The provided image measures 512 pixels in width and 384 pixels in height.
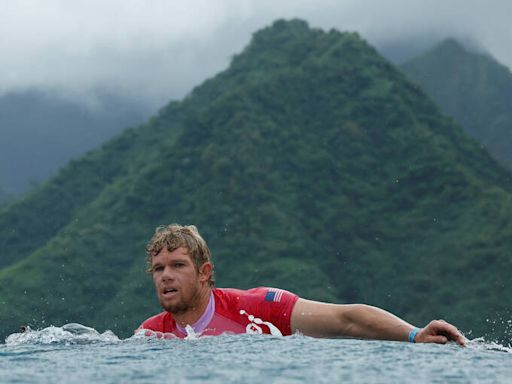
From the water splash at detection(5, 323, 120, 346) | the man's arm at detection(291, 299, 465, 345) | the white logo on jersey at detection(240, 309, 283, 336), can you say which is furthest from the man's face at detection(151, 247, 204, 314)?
the man's arm at detection(291, 299, 465, 345)

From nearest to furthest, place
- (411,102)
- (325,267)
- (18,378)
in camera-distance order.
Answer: (18,378), (325,267), (411,102)

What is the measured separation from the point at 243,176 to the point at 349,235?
1067 centimetres

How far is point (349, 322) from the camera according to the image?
6.20m

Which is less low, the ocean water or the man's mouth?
the man's mouth

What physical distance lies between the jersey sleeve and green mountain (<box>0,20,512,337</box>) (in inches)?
2276

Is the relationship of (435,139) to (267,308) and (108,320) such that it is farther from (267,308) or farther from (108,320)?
(267,308)

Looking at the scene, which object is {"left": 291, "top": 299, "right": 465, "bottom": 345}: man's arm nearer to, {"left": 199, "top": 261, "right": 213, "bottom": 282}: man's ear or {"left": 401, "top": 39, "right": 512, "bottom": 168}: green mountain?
{"left": 199, "top": 261, "right": 213, "bottom": 282}: man's ear

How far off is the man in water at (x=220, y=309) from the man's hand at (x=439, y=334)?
0.16 metres

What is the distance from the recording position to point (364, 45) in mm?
95062

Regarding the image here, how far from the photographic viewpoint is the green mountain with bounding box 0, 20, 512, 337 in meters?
67.9

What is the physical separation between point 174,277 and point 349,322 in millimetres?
1249

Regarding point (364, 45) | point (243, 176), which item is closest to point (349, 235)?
point (243, 176)

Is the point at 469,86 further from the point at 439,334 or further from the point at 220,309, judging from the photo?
the point at 439,334

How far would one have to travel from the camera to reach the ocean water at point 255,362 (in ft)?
14.1
